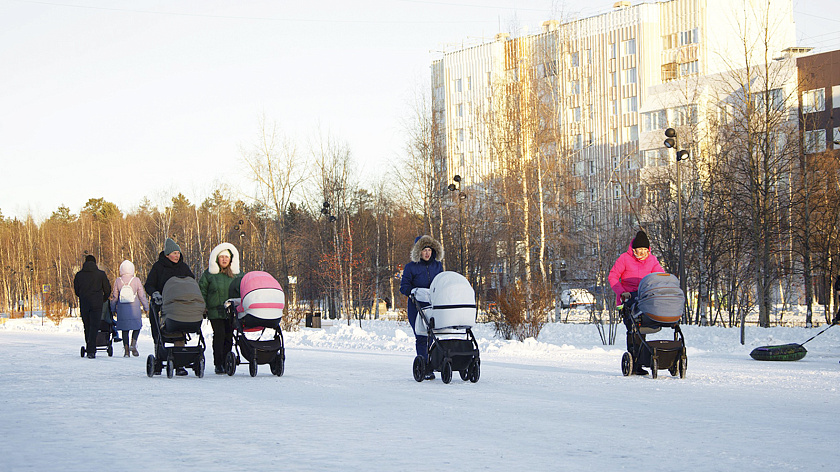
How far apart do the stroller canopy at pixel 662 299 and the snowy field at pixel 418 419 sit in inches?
35.7

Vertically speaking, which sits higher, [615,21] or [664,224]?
[615,21]

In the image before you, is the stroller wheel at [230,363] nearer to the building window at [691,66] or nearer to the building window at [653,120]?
the building window at [653,120]

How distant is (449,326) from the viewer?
39.9ft

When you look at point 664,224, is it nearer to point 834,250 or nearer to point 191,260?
point 834,250

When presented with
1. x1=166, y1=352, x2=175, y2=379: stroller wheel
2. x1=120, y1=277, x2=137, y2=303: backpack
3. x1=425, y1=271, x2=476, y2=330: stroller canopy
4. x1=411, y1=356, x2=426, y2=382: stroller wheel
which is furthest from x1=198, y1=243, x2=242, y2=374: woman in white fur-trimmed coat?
x1=120, y1=277, x2=137, y2=303: backpack

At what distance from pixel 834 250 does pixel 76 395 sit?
3525cm

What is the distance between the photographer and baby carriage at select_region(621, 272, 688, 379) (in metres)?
12.5

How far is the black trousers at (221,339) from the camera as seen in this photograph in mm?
13656

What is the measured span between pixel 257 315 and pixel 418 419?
5.25 meters

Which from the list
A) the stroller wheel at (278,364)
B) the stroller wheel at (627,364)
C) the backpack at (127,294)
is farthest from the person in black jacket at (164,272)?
the stroller wheel at (627,364)

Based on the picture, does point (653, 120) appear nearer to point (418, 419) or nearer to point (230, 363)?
point (230, 363)

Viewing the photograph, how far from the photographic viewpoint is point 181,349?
521 inches

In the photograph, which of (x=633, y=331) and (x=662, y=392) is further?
(x=633, y=331)

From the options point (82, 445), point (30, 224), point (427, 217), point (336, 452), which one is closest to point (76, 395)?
point (82, 445)
